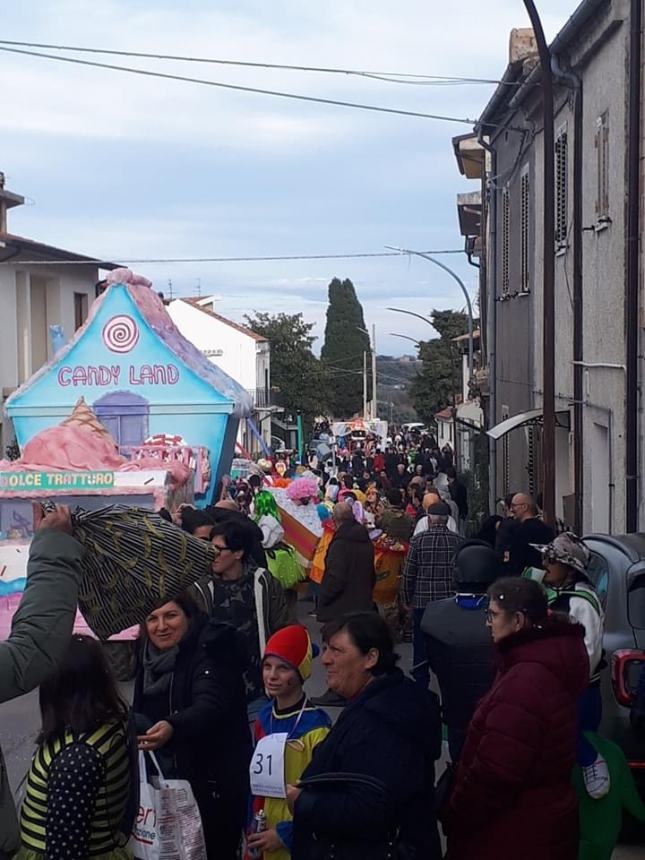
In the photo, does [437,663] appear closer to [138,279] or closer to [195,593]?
[195,593]

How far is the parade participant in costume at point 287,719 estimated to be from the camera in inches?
191

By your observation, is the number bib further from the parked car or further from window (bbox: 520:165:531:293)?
window (bbox: 520:165:531:293)

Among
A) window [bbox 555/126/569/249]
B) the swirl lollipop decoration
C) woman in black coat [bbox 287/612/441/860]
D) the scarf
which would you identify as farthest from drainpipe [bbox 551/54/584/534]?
woman in black coat [bbox 287/612/441/860]

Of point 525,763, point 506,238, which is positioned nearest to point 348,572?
point 525,763

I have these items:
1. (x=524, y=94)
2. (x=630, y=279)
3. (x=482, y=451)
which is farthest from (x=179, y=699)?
(x=482, y=451)

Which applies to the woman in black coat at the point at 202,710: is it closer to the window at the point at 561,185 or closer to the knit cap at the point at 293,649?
the knit cap at the point at 293,649

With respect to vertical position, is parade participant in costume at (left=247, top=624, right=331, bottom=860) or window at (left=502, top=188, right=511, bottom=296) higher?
window at (left=502, top=188, right=511, bottom=296)

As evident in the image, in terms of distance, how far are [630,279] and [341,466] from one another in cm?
3073

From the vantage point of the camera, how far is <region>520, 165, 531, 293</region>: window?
2109cm

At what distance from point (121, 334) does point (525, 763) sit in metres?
17.8

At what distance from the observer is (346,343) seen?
113 m

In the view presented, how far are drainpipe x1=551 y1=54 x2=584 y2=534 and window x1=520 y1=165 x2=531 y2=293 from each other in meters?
4.56

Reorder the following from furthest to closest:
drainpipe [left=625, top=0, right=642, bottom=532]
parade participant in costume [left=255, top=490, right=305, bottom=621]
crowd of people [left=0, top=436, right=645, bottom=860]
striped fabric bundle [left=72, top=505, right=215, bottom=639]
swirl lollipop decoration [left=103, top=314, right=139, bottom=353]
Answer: swirl lollipop decoration [left=103, top=314, right=139, bottom=353] → drainpipe [left=625, top=0, right=642, bottom=532] → parade participant in costume [left=255, top=490, right=305, bottom=621] → crowd of people [left=0, top=436, right=645, bottom=860] → striped fabric bundle [left=72, top=505, right=215, bottom=639]

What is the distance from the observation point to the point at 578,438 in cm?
1650
